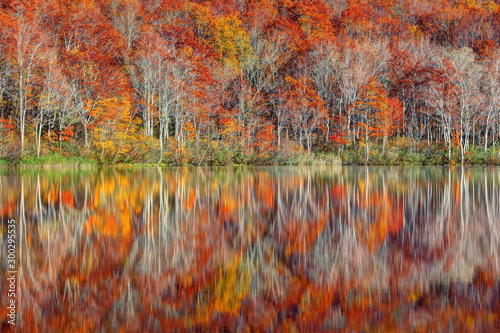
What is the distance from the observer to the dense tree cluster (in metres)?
42.9

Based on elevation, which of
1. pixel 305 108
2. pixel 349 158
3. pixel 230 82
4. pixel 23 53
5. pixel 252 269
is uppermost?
pixel 230 82

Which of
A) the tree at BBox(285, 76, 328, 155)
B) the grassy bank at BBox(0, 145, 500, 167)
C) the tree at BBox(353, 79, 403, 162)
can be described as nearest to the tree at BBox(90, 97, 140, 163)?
the grassy bank at BBox(0, 145, 500, 167)

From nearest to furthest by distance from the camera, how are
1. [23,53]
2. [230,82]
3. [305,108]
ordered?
1. [23,53]
2. [305,108]
3. [230,82]

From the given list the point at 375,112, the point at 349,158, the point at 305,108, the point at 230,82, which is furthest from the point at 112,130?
the point at 375,112

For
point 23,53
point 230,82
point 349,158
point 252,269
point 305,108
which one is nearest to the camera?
point 252,269

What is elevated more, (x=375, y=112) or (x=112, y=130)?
(x=375, y=112)

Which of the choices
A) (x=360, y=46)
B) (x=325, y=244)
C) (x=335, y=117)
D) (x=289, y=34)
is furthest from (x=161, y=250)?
(x=289, y=34)

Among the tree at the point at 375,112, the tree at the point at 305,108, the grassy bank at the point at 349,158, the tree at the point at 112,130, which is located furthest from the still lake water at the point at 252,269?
the tree at the point at 305,108

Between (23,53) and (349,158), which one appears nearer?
(23,53)

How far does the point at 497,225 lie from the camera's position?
10945 millimetres

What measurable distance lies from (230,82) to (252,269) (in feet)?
172

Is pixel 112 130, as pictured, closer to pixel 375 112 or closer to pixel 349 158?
pixel 349 158

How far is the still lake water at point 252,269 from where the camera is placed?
498 cm

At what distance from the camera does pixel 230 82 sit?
191ft
